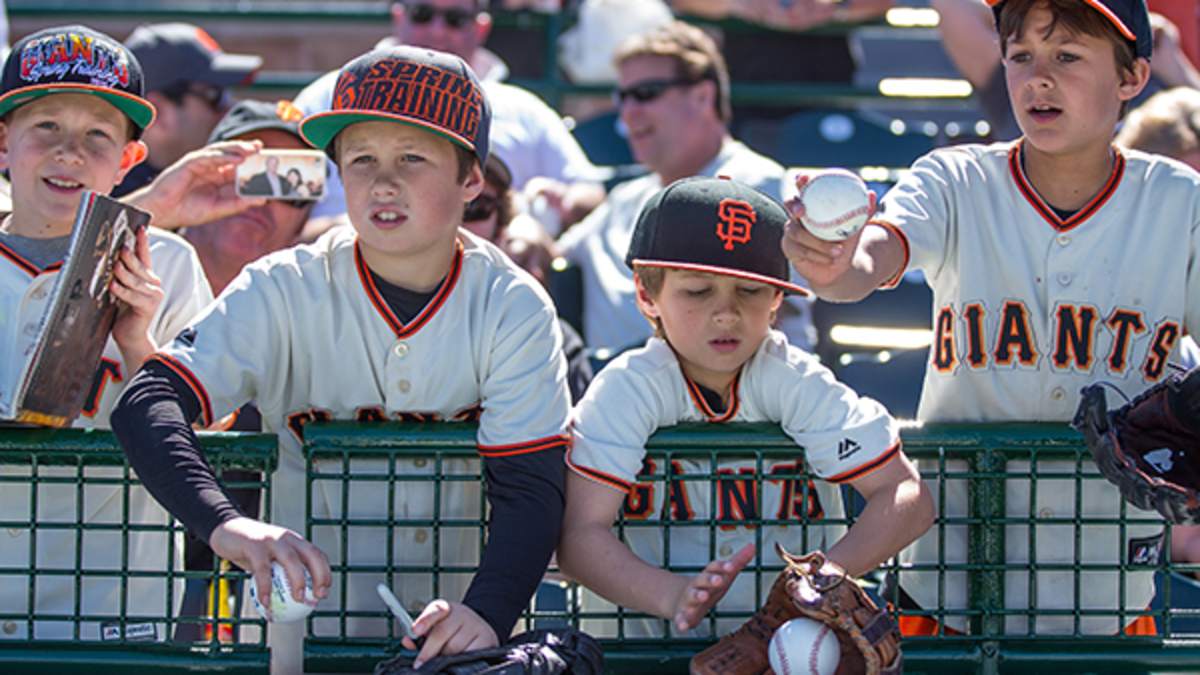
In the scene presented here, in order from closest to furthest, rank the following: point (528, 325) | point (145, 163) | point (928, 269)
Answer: point (528, 325) < point (928, 269) < point (145, 163)

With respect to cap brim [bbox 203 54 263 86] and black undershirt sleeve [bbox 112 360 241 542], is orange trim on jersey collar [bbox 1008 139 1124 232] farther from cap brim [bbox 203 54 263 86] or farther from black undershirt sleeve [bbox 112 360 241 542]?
cap brim [bbox 203 54 263 86]

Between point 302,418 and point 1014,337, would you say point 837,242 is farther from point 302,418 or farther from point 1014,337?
point 302,418

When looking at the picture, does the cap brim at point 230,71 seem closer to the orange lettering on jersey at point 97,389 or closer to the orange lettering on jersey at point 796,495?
the orange lettering on jersey at point 97,389

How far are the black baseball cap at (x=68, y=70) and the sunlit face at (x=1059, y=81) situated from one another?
1.75 metres

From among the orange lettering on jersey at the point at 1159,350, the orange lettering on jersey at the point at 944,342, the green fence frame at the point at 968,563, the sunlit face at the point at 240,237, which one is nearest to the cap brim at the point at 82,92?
the green fence frame at the point at 968,563

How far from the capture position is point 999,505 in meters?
2.72

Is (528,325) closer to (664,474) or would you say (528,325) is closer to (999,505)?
(664,474)

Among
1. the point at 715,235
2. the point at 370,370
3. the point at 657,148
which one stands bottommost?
the point at 370,370

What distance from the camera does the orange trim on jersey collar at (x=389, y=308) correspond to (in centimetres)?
292

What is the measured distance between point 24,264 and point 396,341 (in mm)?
830

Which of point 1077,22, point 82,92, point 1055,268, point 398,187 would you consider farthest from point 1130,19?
point 82,92

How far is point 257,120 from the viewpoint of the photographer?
15.1 feet

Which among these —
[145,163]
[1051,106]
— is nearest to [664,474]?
[1051,106]

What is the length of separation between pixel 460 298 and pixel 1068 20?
1.26 meters
